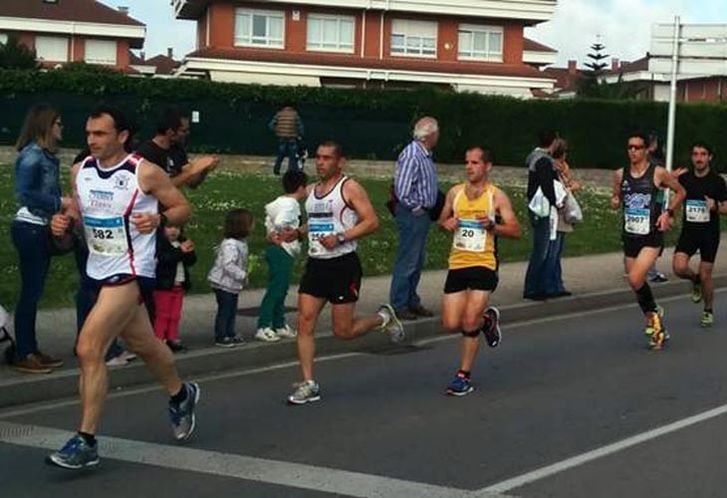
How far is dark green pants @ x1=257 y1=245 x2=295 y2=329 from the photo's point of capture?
10695mm

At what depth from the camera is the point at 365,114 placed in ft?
121

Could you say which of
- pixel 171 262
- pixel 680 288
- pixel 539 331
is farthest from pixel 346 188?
pixel 680 288

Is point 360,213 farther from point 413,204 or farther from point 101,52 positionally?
point 101,52

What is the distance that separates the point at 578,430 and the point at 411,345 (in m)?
4.01

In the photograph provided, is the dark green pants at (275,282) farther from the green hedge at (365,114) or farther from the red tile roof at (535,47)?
the red tile roof at (535,47)

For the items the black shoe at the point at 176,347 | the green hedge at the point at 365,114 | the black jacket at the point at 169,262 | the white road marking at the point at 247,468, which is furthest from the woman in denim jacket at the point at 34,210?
the green hedge at the point at 365,114

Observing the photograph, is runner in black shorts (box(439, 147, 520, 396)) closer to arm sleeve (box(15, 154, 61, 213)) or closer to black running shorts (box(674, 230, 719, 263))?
arm sleeve (box(15, 154, 61, 213))

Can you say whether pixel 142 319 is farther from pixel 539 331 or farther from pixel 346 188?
pixel 539 331

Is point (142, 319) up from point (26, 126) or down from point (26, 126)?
down

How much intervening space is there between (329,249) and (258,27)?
46.1 meters

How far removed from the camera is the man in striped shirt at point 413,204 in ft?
39.0

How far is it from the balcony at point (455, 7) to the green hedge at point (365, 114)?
18.1 metres

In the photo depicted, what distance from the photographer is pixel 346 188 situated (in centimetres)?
870

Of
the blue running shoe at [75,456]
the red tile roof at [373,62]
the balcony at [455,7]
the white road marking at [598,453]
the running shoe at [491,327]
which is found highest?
the balcony at [455,7]
